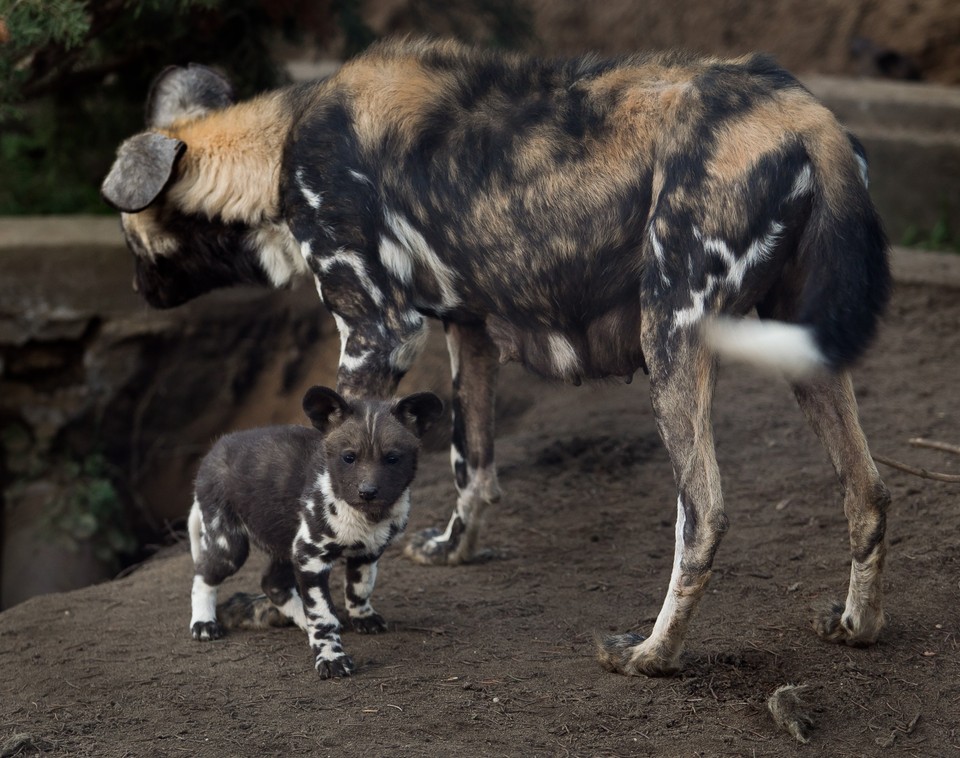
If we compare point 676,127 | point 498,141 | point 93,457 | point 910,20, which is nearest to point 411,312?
point 498,141

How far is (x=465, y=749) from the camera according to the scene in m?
3.41

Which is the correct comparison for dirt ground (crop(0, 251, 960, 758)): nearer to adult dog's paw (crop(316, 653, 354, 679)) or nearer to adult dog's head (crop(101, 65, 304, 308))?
adult dog's paw (crop(316, 653, 354, 679))

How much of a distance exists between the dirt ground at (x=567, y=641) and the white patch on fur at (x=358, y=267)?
31.1 inches

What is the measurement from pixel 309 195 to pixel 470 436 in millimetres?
1252

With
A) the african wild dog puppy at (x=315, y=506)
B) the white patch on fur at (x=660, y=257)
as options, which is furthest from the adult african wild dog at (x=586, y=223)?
the african wild dog puppy at (x=315, y=506)

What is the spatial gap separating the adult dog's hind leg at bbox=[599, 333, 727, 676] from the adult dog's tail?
0.36ft

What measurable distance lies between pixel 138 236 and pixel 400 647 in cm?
204

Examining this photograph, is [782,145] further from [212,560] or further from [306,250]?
[212,560]

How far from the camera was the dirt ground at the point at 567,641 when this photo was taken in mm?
3508

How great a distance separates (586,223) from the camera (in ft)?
12.7

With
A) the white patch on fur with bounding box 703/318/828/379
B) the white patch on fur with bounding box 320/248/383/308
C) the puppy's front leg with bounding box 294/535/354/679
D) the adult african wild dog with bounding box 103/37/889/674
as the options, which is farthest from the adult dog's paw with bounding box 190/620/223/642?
the white patch on fur with bounding box 703/318/828/379

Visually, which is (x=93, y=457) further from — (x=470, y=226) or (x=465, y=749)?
(x=465, y=749)

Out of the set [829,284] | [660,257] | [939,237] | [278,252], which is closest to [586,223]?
[660,257]

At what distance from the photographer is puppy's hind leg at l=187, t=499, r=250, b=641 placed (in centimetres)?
423
